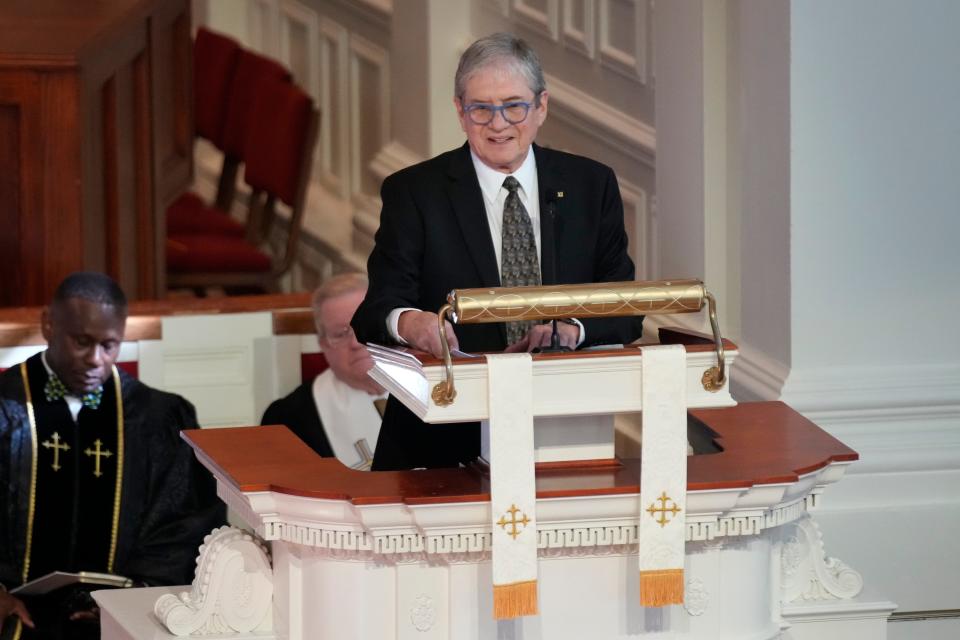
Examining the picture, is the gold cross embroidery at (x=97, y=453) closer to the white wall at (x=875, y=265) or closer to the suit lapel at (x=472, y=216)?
the white wall at (x=875, y=265)

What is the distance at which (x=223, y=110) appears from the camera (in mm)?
9609

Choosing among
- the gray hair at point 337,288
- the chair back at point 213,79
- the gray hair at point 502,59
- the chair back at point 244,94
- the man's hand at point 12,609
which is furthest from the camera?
the chair back at point 213,79

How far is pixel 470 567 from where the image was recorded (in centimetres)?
302

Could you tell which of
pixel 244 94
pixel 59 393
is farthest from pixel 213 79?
pixel 59 393

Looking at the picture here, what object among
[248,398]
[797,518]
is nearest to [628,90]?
[248,398]

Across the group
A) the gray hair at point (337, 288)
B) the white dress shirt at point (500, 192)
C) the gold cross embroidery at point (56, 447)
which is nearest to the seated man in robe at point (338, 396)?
the gray hair at point (337, 288)

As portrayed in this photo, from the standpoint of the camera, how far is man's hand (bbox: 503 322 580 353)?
3.10 meters

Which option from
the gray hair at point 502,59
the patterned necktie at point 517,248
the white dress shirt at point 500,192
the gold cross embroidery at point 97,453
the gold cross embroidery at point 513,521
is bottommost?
the gold cross embroidery at point 513,521

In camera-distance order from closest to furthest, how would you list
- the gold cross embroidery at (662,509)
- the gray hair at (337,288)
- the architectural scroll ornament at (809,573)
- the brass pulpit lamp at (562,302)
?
1. the brass pulpit lamp at (562,302)
2. the gold cross embroidery at (662,509)
3. the architectural scroll ornament at (809,573)
4. the gray hair at (337,288)

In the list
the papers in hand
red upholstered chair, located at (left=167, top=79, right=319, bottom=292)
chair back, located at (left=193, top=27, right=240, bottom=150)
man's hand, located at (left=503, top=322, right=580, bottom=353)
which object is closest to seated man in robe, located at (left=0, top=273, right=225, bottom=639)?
the papers in hand

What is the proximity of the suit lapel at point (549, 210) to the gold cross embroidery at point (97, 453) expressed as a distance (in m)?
2.39

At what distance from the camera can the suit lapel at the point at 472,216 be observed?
3.30 m

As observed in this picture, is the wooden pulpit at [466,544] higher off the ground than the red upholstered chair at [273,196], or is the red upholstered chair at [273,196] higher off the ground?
the red upholstered chair at [273,196]

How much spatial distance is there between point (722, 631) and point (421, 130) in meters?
4.64
